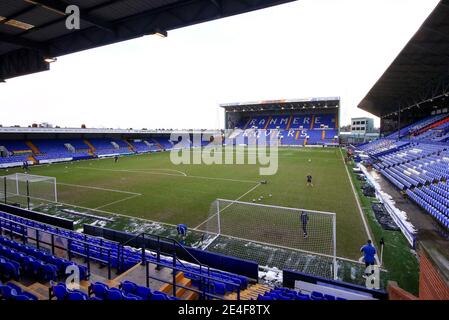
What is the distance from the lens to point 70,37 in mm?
8570

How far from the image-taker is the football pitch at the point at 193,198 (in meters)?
12.0

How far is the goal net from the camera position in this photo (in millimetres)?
17469

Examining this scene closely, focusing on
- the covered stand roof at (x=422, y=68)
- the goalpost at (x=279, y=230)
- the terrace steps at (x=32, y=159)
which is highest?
the covered stand roof at (x=422, y=68)

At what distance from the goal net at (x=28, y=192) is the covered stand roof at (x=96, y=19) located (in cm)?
1098

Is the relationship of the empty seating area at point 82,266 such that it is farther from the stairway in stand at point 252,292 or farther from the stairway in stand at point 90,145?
the stairway in stand at point 90,145

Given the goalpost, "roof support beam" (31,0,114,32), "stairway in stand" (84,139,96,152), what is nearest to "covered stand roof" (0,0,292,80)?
"roof support beam" (31,0,114,32)

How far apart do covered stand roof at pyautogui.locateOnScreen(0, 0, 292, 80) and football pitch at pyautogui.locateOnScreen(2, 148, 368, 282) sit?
847 centimetres

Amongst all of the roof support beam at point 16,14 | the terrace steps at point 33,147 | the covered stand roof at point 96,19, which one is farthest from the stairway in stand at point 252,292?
the terrace steps at point 33,147

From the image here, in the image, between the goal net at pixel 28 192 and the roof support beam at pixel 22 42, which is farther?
the goal net at pixel 28 192

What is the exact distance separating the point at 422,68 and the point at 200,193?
89.3ft

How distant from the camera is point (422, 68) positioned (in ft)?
87.6

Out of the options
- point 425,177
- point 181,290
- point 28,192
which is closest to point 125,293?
point 181,290

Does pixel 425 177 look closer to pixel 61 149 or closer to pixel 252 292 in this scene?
pixel 252 292
